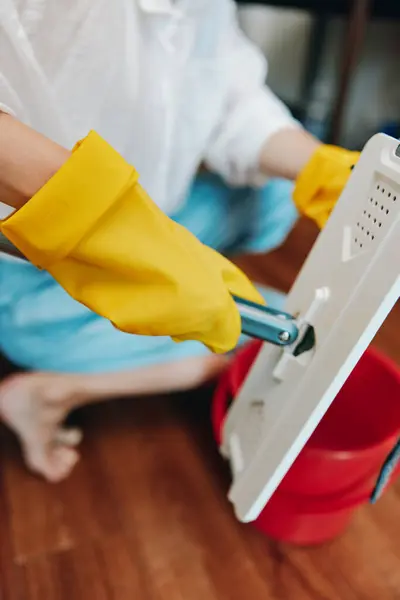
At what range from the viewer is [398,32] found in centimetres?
185

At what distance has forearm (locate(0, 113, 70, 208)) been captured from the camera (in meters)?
0.41

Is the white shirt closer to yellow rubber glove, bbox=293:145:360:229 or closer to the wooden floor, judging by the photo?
yellow rubber glove, bbox=293:145:360:229

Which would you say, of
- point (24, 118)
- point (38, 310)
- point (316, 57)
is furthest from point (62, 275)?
point (316, 57)

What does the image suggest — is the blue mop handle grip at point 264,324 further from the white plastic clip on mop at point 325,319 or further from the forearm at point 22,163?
the forearm at point 22,163

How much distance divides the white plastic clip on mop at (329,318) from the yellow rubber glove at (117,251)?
0.23 ft

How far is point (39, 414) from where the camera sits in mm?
753

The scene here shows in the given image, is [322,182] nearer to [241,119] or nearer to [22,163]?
[241,119]

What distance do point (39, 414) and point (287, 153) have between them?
470mm

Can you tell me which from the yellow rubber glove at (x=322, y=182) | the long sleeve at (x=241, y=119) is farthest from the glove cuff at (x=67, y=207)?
the long sleeve at (x=241, y=119)

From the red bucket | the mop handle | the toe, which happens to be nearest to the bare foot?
the toe

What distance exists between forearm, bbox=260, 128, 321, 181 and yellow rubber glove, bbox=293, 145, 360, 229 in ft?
0.18

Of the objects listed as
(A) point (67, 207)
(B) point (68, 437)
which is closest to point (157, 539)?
(B) point (68, 437)

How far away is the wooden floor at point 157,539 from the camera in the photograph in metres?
0.66

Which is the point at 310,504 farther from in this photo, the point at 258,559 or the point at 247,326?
the point at 247,326
